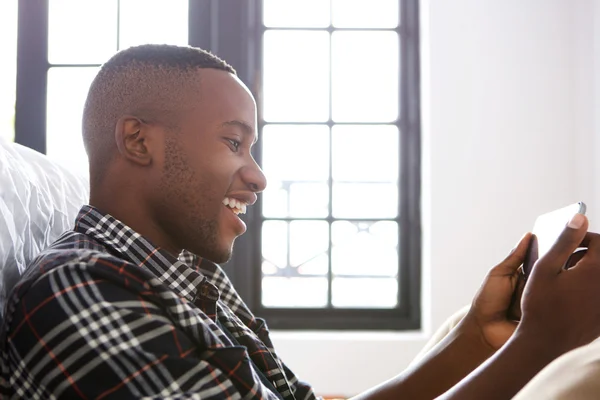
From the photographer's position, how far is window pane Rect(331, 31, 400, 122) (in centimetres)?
247

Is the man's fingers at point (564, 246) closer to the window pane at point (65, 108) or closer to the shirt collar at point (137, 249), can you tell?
the shirt collar at point (137, 249)

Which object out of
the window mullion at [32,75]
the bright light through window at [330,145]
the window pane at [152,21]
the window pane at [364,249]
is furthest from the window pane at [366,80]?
the window mullion at [32,75]

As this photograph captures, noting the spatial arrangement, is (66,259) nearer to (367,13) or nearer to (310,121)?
(310,121)

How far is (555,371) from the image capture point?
64cm

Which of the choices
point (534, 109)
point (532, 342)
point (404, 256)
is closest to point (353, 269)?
point (404, 256)

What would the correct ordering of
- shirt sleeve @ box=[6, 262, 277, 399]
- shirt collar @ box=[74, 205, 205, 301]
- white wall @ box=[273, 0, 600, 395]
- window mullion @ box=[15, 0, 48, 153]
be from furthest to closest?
window mullion @ box=[15, 0, 48, 153] < white wall @ box=[273, 0, 600, 395] < shirt collar @ box=[74, 205, 205, 301] < shirt sleeve @ box=[6, 262, 277, 399]

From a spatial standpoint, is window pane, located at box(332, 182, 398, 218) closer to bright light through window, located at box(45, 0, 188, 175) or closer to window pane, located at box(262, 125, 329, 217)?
window pane, located at box(262, 125, 329, 217)

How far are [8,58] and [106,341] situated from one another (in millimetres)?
2191

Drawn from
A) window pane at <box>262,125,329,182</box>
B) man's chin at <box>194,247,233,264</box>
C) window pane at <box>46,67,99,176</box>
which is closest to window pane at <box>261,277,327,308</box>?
window pane at <box>262,125,329,182</box>

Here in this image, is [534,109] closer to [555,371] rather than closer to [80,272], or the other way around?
[555,371]

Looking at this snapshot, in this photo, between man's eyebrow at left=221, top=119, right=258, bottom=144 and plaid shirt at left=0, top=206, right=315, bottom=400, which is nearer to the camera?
plaid shirt at left=0, top=206, right=315, bottom=400

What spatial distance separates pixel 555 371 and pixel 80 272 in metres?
0.50

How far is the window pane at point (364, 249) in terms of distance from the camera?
2477mm

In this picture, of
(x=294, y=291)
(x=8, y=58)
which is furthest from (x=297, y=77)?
(x=8, y=58)
